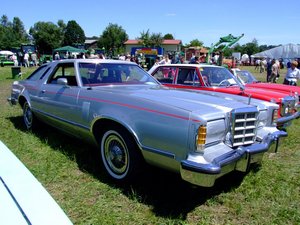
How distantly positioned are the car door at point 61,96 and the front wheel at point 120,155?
754mm

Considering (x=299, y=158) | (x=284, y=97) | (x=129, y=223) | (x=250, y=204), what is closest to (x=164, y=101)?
(x=129, y=223)

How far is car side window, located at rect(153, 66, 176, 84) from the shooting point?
7121 millimetres

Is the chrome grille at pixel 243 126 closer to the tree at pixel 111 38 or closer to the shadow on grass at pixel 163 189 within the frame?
the shadow on grass at pixel 163 189

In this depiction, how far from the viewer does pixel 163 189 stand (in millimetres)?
3588

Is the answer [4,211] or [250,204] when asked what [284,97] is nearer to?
[250,204]

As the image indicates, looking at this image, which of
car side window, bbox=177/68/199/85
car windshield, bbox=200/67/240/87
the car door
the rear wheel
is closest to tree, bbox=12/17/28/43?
the rear wheel

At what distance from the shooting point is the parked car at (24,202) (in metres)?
2.02

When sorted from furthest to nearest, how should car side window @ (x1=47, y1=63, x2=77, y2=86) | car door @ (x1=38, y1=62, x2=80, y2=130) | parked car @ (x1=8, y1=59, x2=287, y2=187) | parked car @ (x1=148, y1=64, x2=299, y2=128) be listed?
parked car @ (x1=148, y1=64, x2=299, y2=128) → car side window @ (x1=47, y1=63, x2=77, y2=86) → car door @ (x1=38, y1=62, x2=80, y2=130) → parked car @ (x1=8, y1=59, x2=287, y2=187)

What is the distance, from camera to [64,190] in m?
3.54

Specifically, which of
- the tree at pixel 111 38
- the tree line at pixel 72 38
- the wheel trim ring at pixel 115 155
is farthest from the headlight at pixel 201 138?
the tree at pixel 111 38

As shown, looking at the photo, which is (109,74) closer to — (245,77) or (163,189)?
(163,189)

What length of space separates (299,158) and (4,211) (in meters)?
4.53

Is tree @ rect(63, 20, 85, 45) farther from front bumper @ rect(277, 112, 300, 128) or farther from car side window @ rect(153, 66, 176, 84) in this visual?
front bumper @ rect(277, 112, 300, 128)

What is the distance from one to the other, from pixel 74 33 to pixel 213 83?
101850 millimetres
